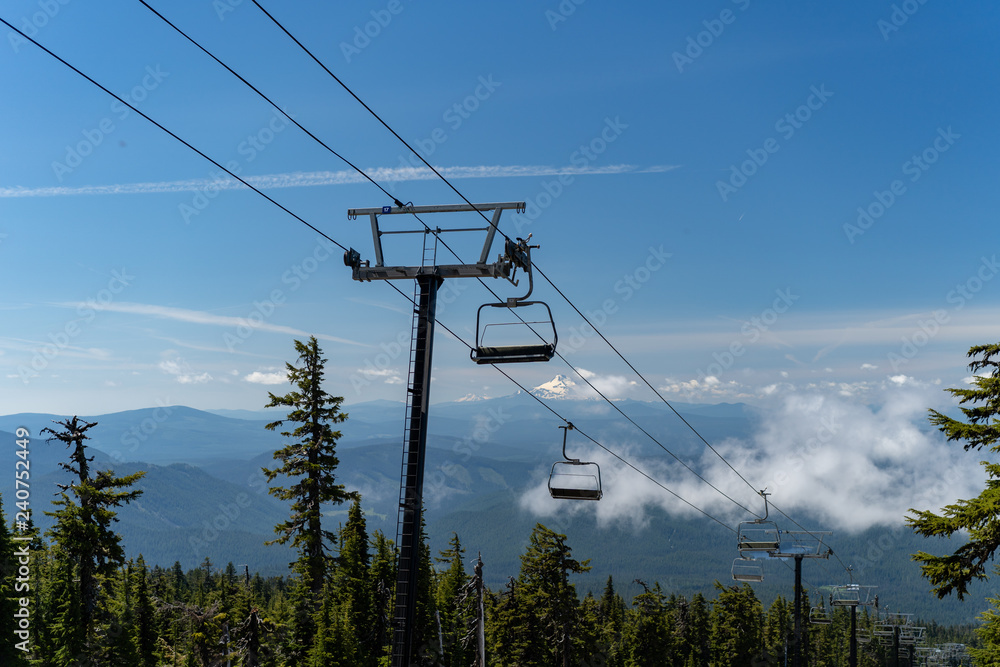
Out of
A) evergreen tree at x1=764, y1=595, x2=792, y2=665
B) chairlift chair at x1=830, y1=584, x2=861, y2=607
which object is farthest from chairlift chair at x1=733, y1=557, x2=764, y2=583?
evergreen tree at x1=764, y1=595, x2=792, y2=665

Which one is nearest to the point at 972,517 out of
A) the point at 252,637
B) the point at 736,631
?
the point at 252,637

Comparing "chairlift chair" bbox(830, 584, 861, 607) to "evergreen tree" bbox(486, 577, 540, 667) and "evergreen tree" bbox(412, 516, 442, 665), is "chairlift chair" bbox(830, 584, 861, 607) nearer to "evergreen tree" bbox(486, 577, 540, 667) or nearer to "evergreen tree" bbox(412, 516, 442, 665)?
"evergreen tree" bbox(486, 577, 540, 667)

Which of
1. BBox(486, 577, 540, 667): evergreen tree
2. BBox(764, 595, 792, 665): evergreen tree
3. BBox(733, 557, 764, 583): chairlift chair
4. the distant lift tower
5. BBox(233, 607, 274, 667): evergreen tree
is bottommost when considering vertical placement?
BBox(764, 595, 792, 665): evergreen tree

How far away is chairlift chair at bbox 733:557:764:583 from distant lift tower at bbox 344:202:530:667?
20151 millimetres

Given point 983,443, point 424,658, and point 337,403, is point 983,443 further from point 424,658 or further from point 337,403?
point 424,658

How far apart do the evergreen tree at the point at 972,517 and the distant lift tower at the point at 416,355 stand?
1147 cm

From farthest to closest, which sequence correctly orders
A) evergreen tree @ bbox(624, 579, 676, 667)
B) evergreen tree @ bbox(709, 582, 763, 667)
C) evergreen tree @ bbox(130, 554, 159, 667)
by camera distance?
evergreen tree @ bbox(709, 582, 763, 667)
evergreen tree @ bbox(624, 579, 676, 667)
evergreen tree @ bbox(130, 554, 159, 667)

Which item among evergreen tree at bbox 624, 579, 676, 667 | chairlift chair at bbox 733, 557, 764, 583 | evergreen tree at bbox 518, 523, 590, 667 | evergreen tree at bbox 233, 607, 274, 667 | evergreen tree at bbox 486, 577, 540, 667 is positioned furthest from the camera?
evergreen tree at bbox 624, 579, 676, 667

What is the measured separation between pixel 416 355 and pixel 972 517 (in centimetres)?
1309

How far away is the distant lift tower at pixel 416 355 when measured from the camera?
14.4m

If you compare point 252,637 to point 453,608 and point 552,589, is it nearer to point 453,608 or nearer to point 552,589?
point 552,589

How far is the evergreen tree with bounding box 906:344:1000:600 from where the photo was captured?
1756 cm

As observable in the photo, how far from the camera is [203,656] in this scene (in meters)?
45.9

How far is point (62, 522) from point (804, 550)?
31767 mm
